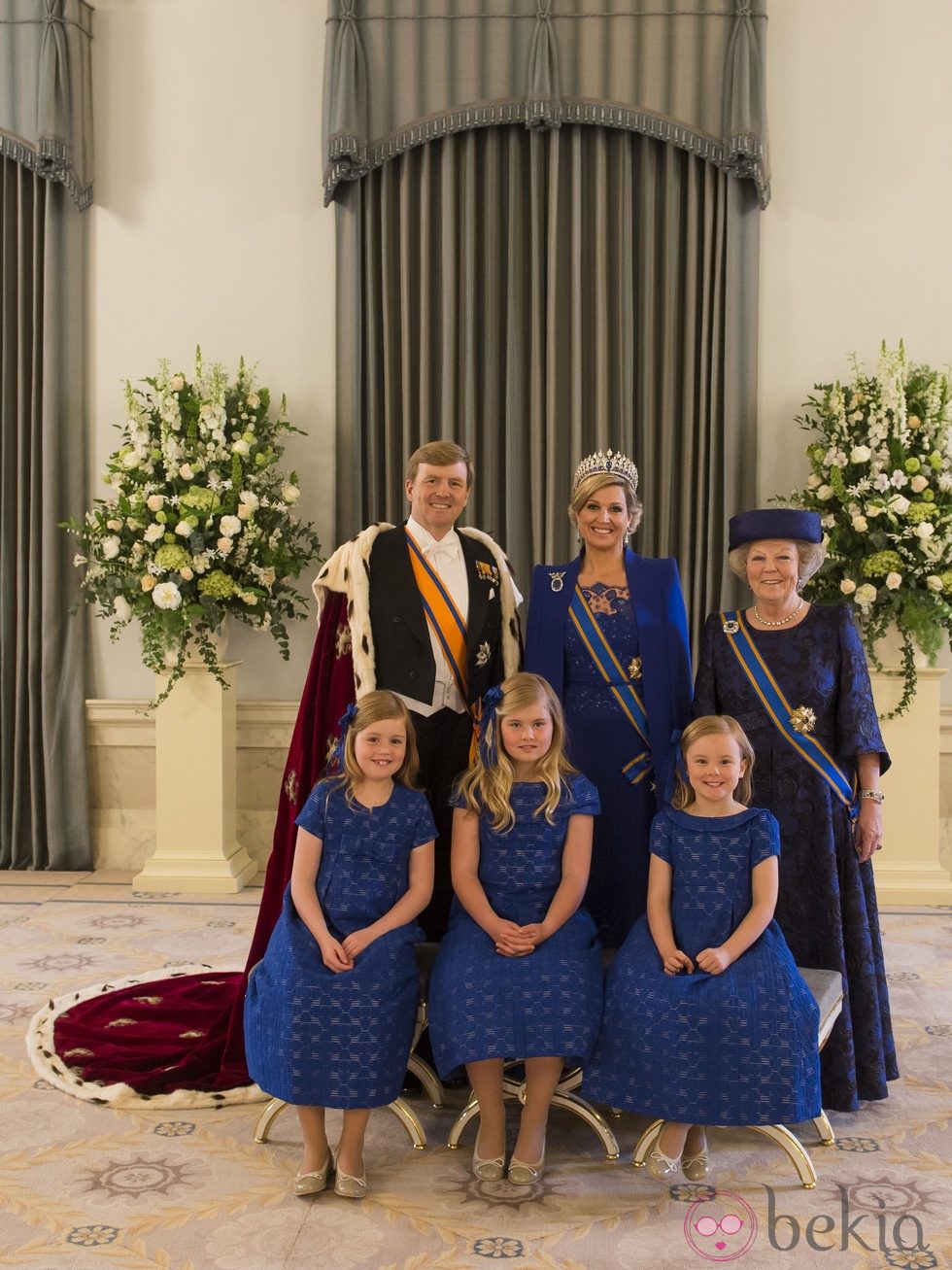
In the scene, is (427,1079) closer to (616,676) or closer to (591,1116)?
(591,1116)

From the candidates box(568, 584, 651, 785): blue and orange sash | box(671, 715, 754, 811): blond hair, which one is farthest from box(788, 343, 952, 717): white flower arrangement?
box(671, 715, 754, 811): blond hair

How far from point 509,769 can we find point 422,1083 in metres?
0.82

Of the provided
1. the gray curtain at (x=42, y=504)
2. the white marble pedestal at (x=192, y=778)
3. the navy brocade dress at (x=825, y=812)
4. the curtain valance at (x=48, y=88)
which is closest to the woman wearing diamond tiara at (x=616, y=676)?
the navy brocade dress at (x=825, y=812)

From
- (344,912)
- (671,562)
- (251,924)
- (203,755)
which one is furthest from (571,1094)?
(203,755)

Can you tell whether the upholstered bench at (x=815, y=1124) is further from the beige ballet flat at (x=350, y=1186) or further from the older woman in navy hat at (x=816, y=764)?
the beige ballet flat at (x=350, y=1186)

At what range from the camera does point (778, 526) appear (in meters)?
2.82

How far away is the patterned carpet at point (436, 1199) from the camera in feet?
7.14

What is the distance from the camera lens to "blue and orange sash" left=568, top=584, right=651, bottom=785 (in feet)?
9.32

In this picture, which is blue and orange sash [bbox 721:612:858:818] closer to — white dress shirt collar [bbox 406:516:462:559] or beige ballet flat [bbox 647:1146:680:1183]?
white dress shirt collar [bbox 406:516:462:559]

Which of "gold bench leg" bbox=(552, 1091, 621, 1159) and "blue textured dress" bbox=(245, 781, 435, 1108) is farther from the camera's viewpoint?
"gold bench leg" bbox=(552, 1091, 621, 1159)

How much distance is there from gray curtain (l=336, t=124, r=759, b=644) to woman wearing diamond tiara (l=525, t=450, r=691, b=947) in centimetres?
200

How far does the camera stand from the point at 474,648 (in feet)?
9.59

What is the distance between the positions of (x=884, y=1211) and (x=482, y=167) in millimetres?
3935

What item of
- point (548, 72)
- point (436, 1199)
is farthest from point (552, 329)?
point (436, 1199)
